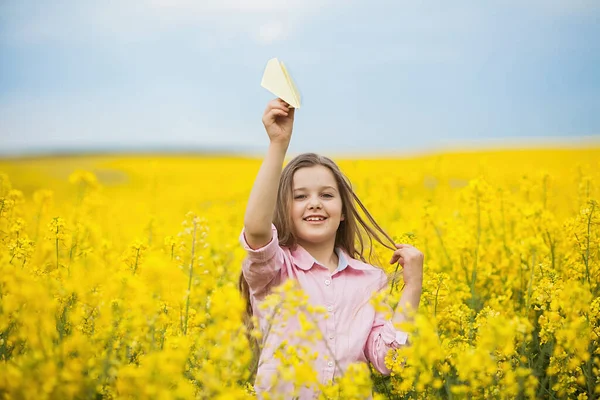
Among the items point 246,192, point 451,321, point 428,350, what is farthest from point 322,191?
point 246,192

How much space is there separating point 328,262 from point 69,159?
32.0m

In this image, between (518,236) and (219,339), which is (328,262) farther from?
(518,236)

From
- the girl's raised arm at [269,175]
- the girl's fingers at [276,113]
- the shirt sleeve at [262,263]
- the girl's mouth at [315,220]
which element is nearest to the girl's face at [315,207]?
the girl's mouth at [315,220]

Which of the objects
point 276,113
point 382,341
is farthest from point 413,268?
point 276,113

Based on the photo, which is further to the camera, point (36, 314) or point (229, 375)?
point (36, 314)

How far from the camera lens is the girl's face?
9.38 feet

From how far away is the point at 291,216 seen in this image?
290 centimetres

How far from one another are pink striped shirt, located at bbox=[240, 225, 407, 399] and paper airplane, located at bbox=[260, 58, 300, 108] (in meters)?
0.56

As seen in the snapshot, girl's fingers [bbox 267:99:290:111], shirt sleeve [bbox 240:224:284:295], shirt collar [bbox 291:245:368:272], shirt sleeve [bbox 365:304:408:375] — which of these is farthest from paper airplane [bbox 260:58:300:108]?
shirt sleeve [bbox 365:304:408:375]

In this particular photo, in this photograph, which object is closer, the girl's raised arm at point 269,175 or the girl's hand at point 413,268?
the girl's raised arm at point 269,175

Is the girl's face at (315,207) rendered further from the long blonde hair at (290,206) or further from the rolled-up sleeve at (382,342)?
the rolled-up sleeve at (382,342)

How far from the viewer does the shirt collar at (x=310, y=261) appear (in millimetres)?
2820

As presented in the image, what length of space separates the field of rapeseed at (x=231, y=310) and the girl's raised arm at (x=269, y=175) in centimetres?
21

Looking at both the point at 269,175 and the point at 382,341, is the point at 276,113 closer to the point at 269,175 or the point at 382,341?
the point at 269,175
